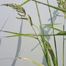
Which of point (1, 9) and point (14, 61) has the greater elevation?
point (1, 9)

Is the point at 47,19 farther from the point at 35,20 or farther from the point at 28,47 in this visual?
the point at 28,47

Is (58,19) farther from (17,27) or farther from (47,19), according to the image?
(17,27)

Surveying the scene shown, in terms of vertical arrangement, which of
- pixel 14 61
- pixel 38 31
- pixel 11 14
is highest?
pixel 11 14

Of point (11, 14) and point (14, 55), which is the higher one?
point (11, 14)

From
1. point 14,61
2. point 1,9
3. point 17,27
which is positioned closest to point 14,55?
point 14,61

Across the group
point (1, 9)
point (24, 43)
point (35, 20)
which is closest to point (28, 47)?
point (24, 43)

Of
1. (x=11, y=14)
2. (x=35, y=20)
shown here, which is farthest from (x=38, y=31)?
(x=11, y=14)

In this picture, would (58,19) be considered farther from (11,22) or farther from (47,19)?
(11,22)
